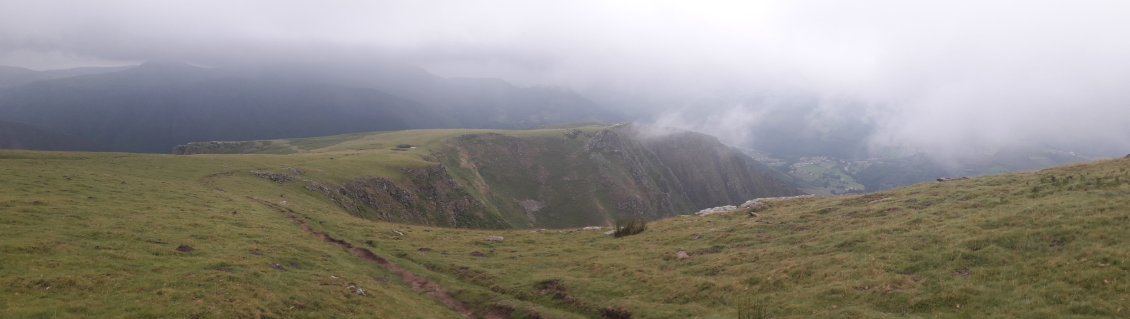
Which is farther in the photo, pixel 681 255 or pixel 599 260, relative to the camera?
pixel 599 260

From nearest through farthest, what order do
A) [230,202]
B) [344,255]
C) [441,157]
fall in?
[344,255] < [230,202] < [441,157]

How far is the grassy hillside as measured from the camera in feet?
73.1

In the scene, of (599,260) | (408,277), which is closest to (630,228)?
(599,260)

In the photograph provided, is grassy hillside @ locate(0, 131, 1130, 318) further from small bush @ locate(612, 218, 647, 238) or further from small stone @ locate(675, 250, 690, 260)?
small bush @ locate(612, 218, 647, 238)

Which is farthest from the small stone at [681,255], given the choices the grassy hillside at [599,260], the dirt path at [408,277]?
the dirt path at [408,277]

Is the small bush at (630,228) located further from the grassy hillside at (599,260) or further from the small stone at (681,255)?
the small stone at (681,255)

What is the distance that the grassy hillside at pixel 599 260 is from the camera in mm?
22281

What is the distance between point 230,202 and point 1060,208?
69.8m

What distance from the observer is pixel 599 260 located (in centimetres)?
4194

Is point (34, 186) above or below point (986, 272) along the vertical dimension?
above

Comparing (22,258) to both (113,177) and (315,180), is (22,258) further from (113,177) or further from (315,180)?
(315,180)

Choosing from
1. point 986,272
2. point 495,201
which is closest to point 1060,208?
point 986,272

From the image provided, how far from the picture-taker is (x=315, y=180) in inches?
3556

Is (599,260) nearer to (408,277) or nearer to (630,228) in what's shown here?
(630,228)
